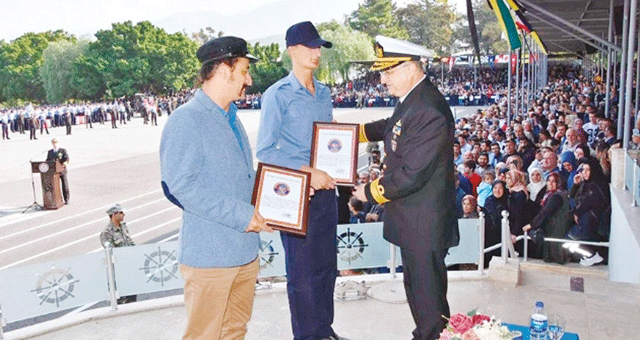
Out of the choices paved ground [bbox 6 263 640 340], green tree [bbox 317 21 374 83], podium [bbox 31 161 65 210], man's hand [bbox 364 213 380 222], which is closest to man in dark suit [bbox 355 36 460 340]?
paved ground [bbox 6 263 640 340]

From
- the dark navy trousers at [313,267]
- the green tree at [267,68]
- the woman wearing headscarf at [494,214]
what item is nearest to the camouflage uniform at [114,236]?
the dark navy trousers at [313,267]

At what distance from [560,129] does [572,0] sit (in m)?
3.87

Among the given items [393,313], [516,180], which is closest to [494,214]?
[516,180]

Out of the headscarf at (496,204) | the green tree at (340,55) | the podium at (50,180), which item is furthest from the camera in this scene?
the green tree at (340,55)

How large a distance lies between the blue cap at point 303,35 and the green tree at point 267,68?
188 feet

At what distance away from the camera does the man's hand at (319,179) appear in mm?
3607

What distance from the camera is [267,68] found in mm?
61906

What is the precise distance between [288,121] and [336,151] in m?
0.36

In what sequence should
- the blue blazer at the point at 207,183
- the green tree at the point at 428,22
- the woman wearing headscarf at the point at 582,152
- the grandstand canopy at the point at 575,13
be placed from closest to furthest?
the blue blazer at the point at 207,183
the woman wearing headscarf at the point at 582,152
the grandstand canopy at the point at 575,13
the green tree at the point at 428,22

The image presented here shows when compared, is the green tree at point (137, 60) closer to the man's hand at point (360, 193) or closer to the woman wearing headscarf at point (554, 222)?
the woman wearing headscarf at point (554, 222)

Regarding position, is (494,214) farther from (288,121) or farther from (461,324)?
(461,324)

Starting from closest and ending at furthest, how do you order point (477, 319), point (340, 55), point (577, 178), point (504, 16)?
point (477, 319)
point (577, 178)
point (504, 16)
point (340, 55)

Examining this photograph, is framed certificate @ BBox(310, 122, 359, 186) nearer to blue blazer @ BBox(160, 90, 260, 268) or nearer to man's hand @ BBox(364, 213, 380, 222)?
blue blazer @ BBox(160, 90, 260, 268)

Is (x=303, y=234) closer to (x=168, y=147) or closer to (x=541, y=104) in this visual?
(x=168, y=147)
